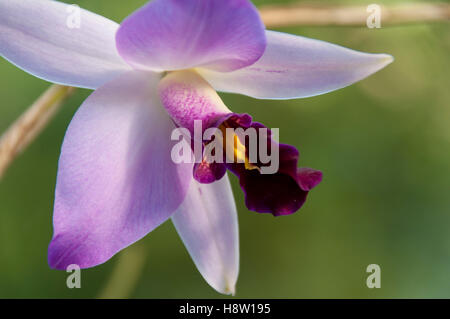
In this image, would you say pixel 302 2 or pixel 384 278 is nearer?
pixel 302 2

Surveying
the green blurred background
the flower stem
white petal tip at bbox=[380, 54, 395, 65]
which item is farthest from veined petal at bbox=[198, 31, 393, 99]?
the green blurred background

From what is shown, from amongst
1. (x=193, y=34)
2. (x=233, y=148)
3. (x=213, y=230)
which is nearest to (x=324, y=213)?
(x=213, y=230)

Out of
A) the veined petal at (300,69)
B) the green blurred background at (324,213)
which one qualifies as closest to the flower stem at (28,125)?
the veined petal at (300,69)

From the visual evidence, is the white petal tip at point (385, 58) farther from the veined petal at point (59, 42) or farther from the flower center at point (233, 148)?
the veined petal at point (59, 42)

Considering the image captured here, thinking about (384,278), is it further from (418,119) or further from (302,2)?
(302,2)

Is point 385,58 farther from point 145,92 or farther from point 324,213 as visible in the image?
point 324,213
